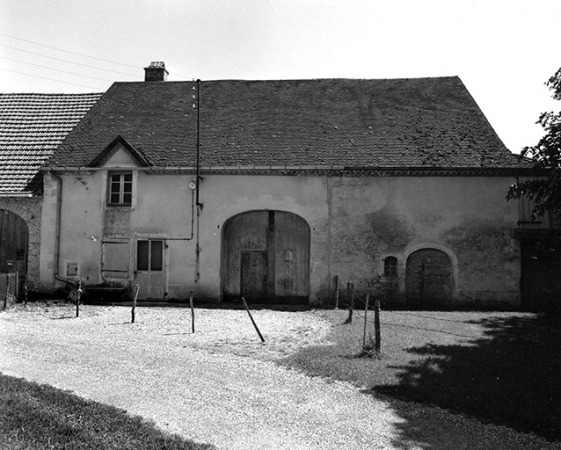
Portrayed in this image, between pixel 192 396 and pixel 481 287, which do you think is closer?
pixel 192 396

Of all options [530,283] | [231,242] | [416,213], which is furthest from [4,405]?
[530,283]

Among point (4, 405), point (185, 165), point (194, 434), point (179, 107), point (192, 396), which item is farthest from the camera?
point (179, 107)

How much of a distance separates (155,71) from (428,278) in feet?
49.5

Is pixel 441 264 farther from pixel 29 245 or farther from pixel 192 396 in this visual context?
pixel 29 245

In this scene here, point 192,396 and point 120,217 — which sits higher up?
point 120,217

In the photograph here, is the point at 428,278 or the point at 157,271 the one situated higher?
the point at 157,271

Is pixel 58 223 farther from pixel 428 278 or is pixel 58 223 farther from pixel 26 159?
pixel 428 278

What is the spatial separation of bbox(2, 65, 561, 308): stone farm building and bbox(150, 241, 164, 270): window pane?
2.0 inches

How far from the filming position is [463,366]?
343 inches

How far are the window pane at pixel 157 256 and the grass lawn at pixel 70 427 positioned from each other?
10964 millimetres

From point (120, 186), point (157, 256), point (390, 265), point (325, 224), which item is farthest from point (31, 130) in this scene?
point (390, 265)

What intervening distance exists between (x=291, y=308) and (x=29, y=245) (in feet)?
31.6

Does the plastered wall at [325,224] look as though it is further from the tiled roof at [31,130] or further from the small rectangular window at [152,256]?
the tiled roof at [31,130]

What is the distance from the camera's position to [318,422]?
6.16 meters
